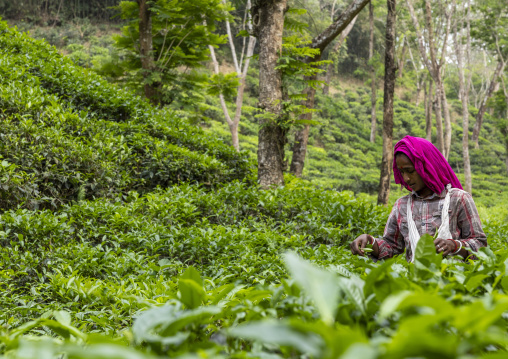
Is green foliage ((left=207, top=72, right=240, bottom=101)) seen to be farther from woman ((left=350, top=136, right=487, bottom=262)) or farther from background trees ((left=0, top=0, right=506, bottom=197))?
woman ((left=350, top=136, right=487, bottom=262))

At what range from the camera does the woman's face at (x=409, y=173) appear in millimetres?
2580

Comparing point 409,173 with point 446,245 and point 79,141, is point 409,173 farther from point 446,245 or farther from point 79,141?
point 79,141

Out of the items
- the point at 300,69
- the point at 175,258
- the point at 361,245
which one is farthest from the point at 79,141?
the point at 361,245

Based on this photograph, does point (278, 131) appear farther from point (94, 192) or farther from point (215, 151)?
point (94, 192)

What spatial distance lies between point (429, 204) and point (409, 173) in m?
0.25

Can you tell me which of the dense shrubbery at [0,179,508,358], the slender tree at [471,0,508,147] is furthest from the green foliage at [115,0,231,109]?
the slender tree at [471,0,508,147]

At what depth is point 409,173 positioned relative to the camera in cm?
262

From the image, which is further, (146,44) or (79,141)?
(146,44)

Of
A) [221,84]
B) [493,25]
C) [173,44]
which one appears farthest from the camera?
[493,25]

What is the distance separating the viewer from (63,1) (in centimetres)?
2281

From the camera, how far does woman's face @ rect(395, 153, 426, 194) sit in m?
2.58

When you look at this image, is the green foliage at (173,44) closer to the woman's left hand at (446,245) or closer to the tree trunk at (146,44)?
the tree trunk at (146,44)

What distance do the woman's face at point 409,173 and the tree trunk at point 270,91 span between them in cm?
304

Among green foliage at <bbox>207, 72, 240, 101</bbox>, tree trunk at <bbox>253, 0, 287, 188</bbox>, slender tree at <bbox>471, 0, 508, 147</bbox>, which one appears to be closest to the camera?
tree trunk at <bbox>253, 0, 287, 188</bbox>
